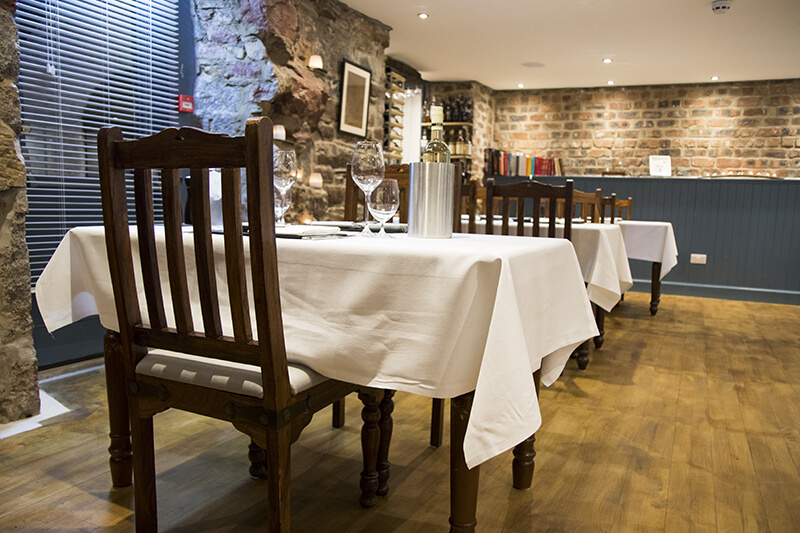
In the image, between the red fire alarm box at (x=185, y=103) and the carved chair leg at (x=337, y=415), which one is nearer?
the carved chair leg at (x=337, y=415)

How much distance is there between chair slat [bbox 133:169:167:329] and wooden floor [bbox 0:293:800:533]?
0.65m

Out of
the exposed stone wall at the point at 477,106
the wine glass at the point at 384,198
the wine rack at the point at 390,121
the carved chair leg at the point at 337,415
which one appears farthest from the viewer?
the exposed stone wall at the point at 477,106

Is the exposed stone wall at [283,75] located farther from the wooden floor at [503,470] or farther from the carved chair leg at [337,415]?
the carved chair leg at [337,415]

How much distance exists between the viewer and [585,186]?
6.66 metres

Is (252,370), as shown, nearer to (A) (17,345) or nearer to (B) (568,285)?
(B) (568,285)

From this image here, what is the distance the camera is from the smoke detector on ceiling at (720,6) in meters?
4.39

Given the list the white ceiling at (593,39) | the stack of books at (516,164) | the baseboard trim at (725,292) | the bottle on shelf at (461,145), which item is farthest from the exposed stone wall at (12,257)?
the stack of books at (516,164)

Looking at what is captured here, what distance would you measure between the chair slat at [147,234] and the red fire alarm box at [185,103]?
2.68 metres

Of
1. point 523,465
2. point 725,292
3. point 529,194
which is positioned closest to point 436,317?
point 523,465

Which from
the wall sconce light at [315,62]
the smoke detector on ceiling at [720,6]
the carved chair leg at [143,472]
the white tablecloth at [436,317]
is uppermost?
the smoke detector on ceiling at [720,6]

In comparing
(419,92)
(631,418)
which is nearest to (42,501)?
(631,418)

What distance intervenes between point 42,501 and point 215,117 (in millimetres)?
2828

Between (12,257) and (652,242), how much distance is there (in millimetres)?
4037

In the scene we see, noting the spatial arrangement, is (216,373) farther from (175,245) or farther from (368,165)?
(368,165)
